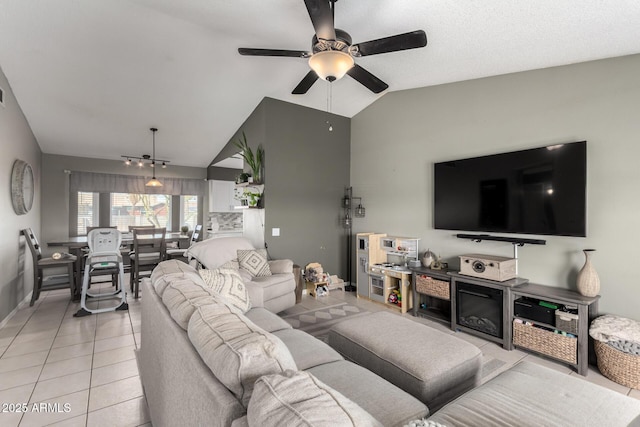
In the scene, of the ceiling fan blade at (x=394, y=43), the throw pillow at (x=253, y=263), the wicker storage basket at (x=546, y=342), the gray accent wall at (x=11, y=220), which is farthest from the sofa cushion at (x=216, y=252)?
the wicker storage basket at (x=546, y=342)

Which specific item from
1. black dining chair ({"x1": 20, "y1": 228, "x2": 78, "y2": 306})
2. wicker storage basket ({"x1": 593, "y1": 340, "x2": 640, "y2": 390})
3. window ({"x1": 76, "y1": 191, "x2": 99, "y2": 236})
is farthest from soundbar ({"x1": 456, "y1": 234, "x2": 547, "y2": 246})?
window ({"x1": 76, "y1": 191, "x2": 99, "y2": 236})

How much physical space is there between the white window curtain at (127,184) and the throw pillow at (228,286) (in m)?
4.71

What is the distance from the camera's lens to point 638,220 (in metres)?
2.48

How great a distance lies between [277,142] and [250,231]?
1.48 meters

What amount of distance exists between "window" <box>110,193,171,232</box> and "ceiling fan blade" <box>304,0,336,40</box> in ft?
19.7

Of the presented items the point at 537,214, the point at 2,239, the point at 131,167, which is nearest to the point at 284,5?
the point at 537,214

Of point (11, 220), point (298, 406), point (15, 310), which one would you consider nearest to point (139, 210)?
point (11, 220)

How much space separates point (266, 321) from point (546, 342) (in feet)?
8.08

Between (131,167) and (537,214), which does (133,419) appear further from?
(131,167)

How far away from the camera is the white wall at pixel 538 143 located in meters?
2.54

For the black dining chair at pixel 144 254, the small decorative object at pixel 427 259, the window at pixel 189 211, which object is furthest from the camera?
the window at pixel 189 211

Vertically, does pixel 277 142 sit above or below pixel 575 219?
above

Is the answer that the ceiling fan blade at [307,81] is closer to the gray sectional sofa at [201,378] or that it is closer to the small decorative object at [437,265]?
the gray sectional sofa at [201,378]

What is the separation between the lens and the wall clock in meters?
3.67
